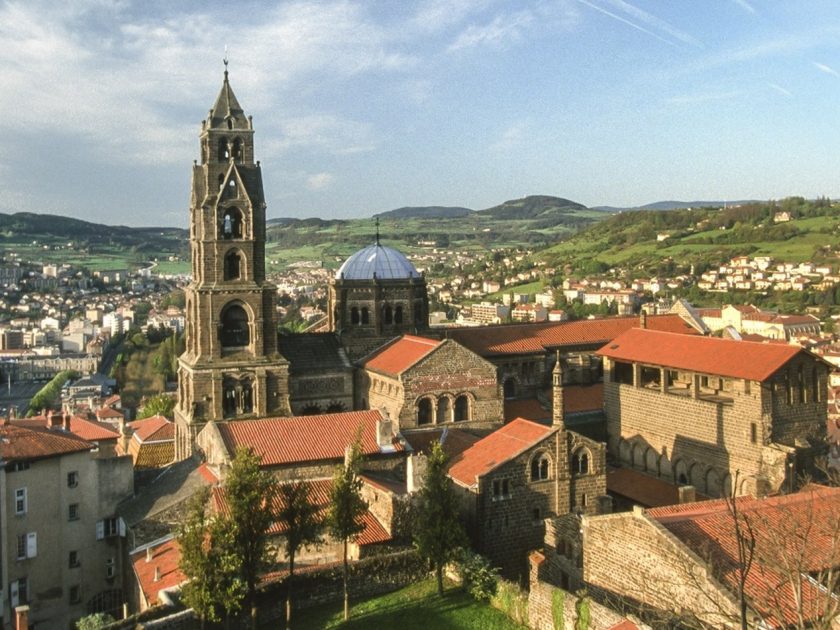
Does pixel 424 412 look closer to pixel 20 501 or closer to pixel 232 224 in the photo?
pixel 232 224

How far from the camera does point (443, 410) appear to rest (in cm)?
3828

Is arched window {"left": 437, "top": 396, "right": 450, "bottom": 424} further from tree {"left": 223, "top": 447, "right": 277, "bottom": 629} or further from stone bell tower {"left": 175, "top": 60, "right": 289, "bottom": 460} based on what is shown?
tree {"left": 223, "top": 447, "right": 277, "bottom": 629}

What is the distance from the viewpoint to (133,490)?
114ft

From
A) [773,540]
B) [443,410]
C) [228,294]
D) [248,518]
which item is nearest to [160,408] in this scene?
[228,294]

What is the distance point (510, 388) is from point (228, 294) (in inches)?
590

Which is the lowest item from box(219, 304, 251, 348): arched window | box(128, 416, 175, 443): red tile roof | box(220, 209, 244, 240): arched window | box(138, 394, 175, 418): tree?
box(138, 394, 175, 418): tree

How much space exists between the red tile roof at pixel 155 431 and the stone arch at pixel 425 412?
1885cm

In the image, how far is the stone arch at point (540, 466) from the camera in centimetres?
3038

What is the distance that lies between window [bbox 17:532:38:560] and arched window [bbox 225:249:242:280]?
13676 mm

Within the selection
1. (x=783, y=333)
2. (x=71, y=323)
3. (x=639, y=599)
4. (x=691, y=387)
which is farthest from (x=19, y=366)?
(x=639, y=599)

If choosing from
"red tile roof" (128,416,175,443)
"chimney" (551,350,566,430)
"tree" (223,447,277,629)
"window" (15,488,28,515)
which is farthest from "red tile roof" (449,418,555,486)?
"red tile roof" (128,416,175,443)

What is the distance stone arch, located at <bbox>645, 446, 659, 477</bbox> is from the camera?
39547mm

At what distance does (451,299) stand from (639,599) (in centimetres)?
15751

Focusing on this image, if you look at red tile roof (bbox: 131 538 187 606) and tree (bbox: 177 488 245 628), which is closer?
tree (bbox: 177 488 245 628)
